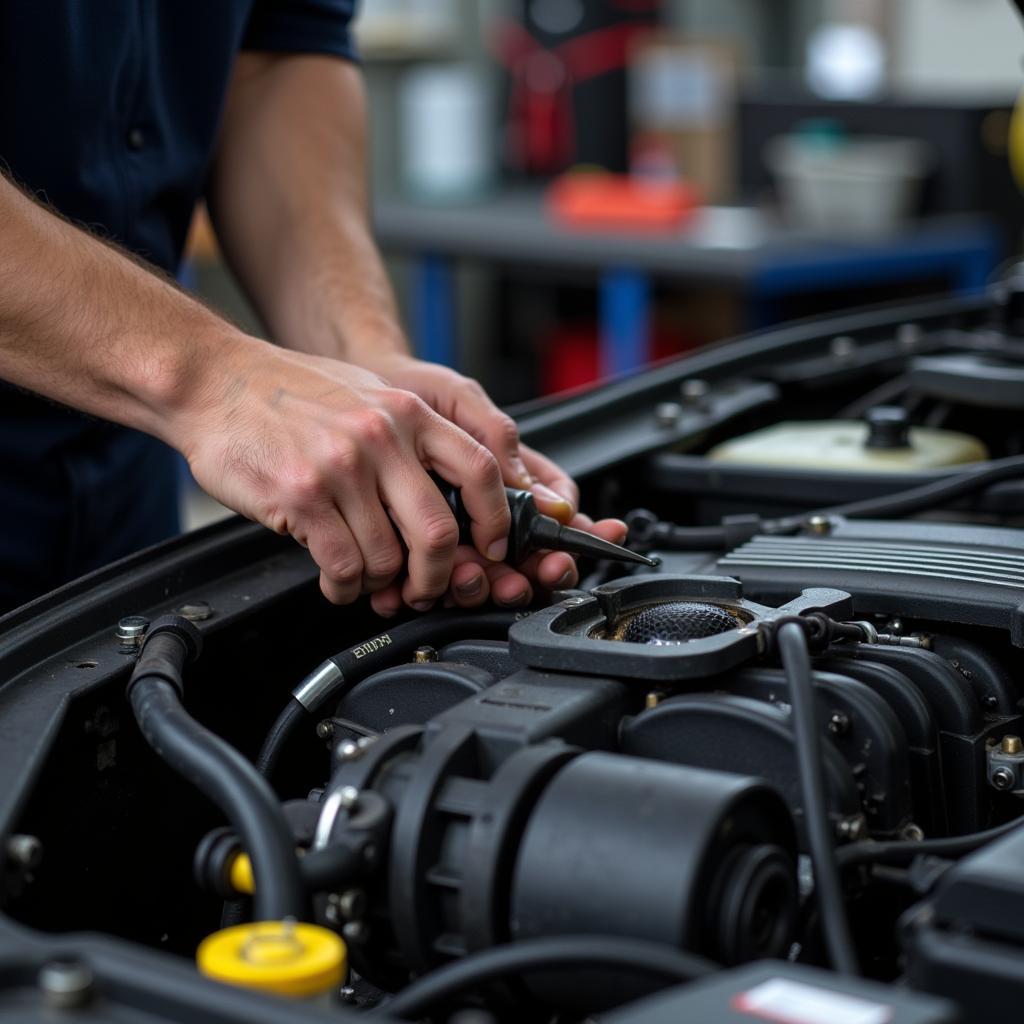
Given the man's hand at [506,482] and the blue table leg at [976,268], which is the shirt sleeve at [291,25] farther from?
the blue table leg at [976,268]

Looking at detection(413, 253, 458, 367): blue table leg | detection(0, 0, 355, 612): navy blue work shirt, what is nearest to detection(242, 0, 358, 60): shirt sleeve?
detection(0, 0, 355, 612): navy blue work shirt

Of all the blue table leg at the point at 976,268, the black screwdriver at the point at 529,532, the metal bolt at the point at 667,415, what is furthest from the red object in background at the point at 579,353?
the black screwdriver at the point at 529,532

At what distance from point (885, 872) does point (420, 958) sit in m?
0.21

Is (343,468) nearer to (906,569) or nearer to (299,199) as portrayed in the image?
(906,569)

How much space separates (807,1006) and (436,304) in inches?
141

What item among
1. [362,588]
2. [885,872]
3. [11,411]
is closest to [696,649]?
[885,872]

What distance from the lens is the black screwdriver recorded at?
89cm

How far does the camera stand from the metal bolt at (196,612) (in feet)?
2.85

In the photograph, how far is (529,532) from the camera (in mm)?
910

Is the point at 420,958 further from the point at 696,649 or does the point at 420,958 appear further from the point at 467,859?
the point at 696,649

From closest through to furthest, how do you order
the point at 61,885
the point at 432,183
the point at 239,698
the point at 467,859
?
the point at 467,859, the point at 61,885, the point at 239,698, the point at 432,183

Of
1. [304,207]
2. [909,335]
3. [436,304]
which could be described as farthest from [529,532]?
[436,304]

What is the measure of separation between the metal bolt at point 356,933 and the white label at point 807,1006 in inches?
8.1

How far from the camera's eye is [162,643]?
801mm
